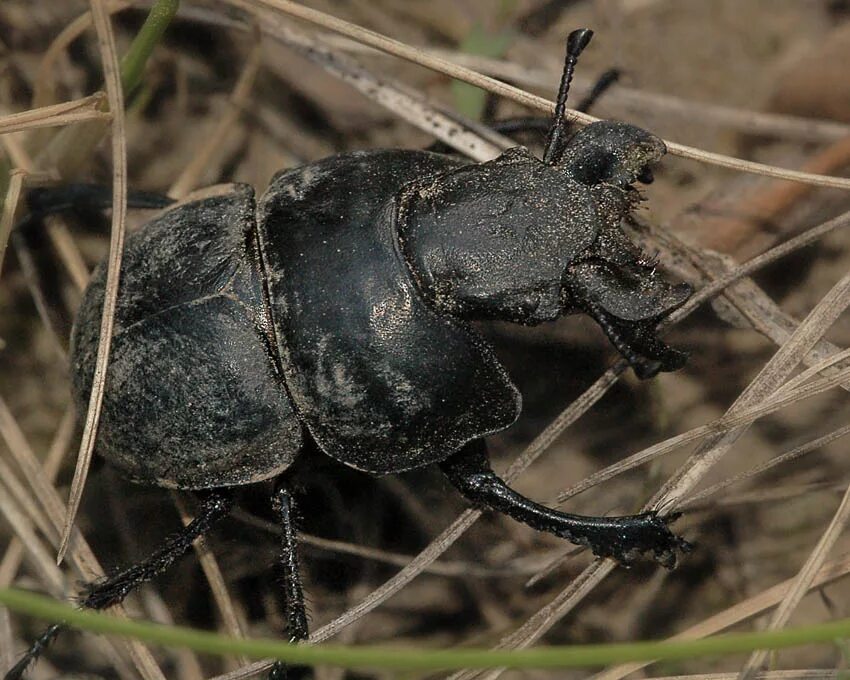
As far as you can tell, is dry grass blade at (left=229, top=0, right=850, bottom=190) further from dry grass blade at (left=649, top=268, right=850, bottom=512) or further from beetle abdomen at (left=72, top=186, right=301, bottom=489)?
beetle abdomen at (left=72, top=186, right=301, bottom=489)

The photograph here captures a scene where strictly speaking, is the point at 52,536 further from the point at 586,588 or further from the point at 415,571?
the point at 586,588

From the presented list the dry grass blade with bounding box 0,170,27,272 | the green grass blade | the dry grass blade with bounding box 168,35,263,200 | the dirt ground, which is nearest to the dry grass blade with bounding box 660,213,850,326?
the dirt ground

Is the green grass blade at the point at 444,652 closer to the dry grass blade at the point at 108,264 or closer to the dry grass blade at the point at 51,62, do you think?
the dry grass blade at the point at 108,264

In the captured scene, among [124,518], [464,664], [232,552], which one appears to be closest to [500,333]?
[232,552]

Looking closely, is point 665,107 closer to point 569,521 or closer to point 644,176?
point 644,176

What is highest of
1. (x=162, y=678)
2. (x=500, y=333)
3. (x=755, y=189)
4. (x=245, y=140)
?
(x=755, y=189)

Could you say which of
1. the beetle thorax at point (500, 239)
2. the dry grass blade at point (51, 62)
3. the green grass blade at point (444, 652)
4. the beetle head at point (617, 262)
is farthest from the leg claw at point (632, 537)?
the dry grass blade at point (51, 62)
